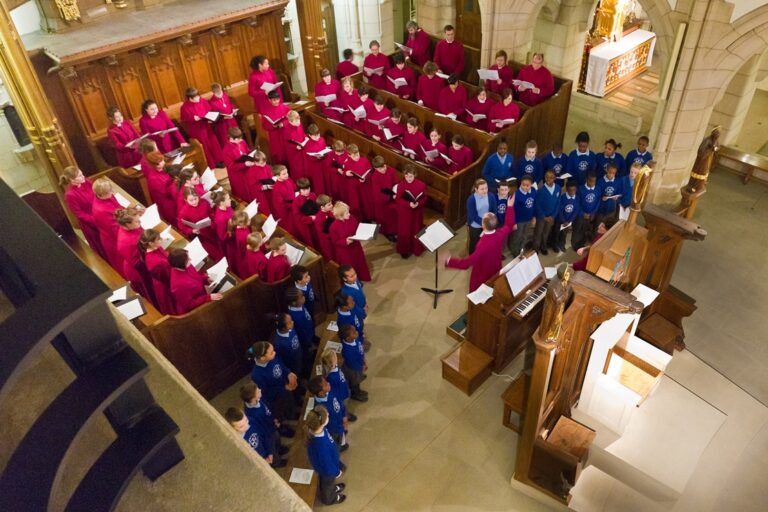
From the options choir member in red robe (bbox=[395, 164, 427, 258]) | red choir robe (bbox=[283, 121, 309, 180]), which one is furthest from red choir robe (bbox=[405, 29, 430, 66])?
choir member in red robe (bbox=[395, 164, 427, 258])

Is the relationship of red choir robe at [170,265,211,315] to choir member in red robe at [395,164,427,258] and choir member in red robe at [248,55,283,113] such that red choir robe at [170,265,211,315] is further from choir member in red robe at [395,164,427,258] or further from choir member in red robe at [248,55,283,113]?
choir member in red robe at [248,55,283,113]

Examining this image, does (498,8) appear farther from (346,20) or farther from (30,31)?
(30,31)

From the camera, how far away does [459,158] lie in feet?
26.7

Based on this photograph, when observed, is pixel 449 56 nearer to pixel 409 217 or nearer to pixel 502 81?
pixel 502 81

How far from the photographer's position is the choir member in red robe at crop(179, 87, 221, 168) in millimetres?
9195

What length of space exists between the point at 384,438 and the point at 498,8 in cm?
730

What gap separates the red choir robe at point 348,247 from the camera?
679cm

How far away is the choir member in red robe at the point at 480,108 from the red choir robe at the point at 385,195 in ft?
6.14

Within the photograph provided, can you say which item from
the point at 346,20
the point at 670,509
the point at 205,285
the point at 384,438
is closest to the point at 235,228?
the point at 205,285

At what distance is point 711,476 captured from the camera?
204 inches

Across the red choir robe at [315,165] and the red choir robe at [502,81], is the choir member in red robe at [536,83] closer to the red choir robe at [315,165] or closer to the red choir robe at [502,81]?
the red choir robe at [502,81]

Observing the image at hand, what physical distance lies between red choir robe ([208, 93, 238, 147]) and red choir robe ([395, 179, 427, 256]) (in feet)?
10.8

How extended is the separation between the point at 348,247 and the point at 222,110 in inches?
151

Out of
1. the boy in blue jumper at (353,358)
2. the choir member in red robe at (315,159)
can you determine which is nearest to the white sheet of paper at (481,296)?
the boy in blue jumper at (353,358)
